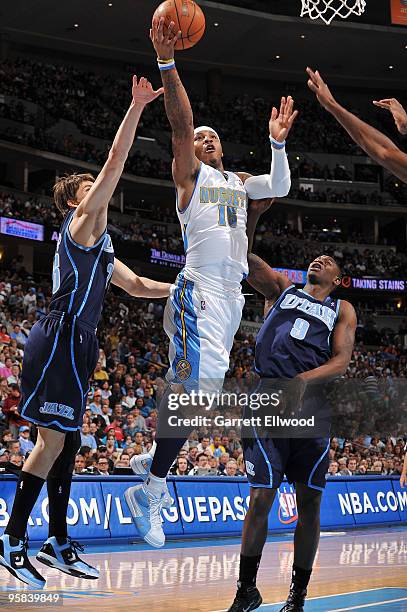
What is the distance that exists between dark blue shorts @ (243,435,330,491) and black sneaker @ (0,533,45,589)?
1.56m

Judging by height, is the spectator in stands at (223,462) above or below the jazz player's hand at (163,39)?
below

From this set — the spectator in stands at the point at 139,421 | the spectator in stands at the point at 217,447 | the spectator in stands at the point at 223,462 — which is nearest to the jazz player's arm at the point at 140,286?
the spectator in stands at the point at 223,462

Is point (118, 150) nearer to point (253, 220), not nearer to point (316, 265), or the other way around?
point (253, 220)

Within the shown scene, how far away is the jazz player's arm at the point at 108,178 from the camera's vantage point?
16.6 ft

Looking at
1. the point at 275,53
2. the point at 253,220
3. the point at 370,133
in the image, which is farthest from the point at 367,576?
the point at 275,53

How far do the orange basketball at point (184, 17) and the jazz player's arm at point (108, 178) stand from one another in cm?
43

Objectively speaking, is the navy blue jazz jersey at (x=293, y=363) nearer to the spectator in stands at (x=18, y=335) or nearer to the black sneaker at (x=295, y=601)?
the black sneaker at (x=295, y=601)

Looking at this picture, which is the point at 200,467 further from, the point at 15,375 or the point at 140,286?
the point at 140,286

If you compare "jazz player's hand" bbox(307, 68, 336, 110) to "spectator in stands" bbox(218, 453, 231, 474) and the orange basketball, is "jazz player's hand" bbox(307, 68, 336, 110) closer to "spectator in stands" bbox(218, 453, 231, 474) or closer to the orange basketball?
the orange basketball

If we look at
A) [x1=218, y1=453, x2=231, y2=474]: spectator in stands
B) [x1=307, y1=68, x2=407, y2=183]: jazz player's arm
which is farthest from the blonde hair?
[x1=218, y1=453, x2=231, y2=474]: spectator in stands

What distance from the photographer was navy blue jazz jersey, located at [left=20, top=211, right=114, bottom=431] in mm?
5031

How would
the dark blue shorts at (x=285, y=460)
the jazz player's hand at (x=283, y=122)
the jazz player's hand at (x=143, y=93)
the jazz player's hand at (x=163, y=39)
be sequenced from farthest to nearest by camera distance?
the jazz player's hand at (x=283, y=122) < the dark blue shorts at (x=285, y=460) < the jazz player's hand at (x=143, y=93) < the jazz player's hand at (x=163, y=39)

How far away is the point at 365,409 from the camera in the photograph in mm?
22062

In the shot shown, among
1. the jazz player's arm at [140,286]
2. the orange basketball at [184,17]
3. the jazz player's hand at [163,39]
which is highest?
the orange basketball at [184,17]
